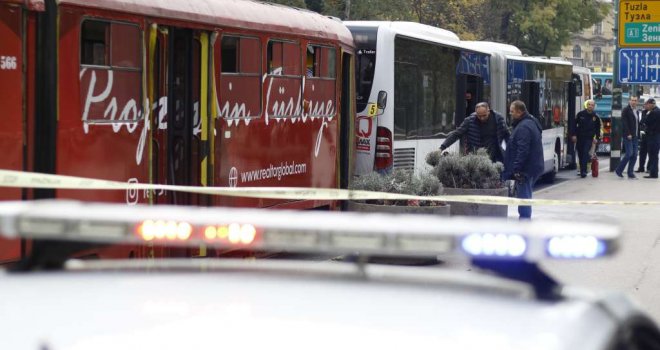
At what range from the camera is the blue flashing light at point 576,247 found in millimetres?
2393

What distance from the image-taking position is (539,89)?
2750 cm

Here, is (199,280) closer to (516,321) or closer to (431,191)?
(516,321)

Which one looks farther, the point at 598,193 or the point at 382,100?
the point at 598,193

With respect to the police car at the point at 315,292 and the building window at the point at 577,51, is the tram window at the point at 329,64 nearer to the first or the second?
the police car at the point at 315,292

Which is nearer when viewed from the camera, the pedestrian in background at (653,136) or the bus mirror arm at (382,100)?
the bus mirror arm at (382,100)

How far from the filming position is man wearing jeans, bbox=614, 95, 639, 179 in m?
A: 29.0

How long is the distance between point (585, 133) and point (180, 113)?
18.8m

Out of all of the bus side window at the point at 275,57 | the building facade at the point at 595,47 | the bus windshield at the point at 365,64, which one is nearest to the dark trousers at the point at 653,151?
the bus windshield at the point at 365,64

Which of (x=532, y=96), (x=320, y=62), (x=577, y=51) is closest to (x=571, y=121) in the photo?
(x=532, y=96)

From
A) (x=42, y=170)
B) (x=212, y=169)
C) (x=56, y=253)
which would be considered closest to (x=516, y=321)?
(x=56, y=253)

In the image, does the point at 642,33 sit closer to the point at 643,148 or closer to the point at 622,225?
the point at 643,148

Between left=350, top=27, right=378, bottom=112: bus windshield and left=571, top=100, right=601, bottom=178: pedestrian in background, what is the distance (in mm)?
11828

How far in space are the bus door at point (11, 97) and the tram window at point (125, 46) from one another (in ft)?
4.51

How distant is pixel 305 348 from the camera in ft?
6.97
